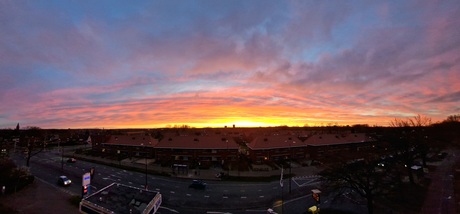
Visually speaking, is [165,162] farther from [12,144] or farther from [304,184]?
[12,144]

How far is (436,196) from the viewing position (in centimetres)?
4169

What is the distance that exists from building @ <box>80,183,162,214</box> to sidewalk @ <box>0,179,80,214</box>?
26.5 feet

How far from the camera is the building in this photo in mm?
27609

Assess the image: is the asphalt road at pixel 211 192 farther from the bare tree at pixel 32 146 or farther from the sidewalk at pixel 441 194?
the sidewalk at pixel 441 194

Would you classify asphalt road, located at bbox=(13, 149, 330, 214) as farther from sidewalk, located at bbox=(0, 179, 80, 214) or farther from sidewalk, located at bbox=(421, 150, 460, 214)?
sidewalk, located at bbox=(421, 150, 460, 214)

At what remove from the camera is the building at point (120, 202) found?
27.6 metres

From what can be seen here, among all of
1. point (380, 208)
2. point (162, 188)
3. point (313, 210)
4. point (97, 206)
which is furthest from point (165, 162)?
point (380, 208)

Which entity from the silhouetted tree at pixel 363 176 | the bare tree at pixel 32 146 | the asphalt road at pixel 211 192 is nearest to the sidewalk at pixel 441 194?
the silhouetted tree at pixel 363 176

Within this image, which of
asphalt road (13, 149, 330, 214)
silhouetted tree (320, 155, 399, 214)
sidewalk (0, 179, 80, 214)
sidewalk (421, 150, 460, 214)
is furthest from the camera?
asphalt road (13, 149, 330, 214)

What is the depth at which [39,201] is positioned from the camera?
3800cm

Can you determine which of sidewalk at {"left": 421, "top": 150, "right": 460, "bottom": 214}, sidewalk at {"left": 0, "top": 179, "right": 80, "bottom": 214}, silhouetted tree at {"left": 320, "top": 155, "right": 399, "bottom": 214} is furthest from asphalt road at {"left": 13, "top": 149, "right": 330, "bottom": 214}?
sidewalk at {"left": 421, "top": 150, "right": 460, "bottom": 214}

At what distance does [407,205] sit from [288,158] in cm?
3942

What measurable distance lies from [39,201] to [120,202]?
62.3 feet

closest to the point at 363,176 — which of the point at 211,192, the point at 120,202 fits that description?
the point at 211,192
